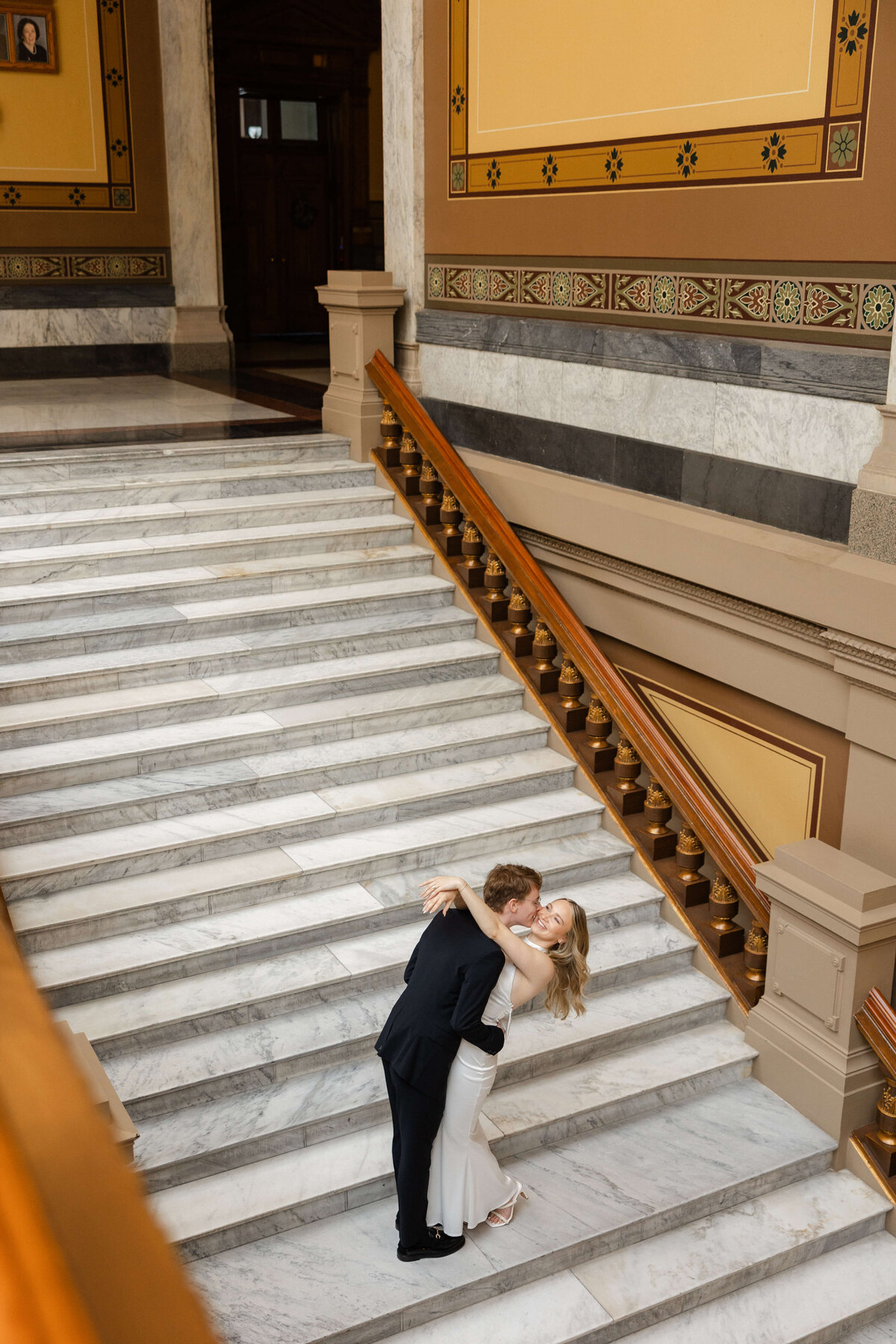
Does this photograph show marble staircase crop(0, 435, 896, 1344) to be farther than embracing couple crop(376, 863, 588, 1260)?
Yes

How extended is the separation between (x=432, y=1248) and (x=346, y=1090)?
76 cm

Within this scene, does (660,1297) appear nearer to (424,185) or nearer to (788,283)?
(788,283)

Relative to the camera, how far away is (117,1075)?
4836 mm

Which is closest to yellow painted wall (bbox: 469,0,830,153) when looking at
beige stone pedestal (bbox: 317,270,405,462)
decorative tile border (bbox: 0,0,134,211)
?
beige stone pedestal (bbox: 317,270,405,462)

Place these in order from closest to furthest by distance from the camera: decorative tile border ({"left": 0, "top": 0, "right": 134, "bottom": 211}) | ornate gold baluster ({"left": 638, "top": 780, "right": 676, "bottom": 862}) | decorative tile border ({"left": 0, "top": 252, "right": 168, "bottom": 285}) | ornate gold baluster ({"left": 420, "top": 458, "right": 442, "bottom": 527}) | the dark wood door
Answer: ornate gold baluster ({"left": 638, "top": 780, "right": 676, "bottom": 862})
ornate gold baluster ({"left": 420, "top": 458, "right": 442, "bottom": 527})
decorative tile border ({"left": 0, "top": 0, "right": 134, "bottom": 211})
decorative tile border ({"left": 0, "top": 252, "right": 168, "bottom": 285})
the dark wood door

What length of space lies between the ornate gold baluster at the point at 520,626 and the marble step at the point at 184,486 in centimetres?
169

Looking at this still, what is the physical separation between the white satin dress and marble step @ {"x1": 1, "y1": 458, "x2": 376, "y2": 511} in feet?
15.0

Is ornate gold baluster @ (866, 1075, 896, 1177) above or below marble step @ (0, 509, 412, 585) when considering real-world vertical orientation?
below

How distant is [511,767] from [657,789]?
822 millimetres

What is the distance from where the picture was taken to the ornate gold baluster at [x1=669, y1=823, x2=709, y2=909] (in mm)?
6141

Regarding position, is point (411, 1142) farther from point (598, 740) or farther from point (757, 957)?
point (598, 740)

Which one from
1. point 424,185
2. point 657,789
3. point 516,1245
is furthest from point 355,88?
point 516,1245

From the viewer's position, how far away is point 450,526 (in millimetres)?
7914

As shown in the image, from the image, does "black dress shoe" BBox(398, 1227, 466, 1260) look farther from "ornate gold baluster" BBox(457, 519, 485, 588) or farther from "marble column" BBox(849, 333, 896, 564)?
"ornate gold baluster" BBox(457, 519, 485, 588)
